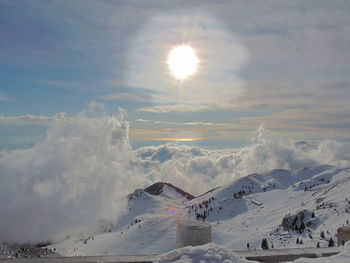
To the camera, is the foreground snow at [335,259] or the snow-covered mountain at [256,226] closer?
the foreground snow at [335,259]

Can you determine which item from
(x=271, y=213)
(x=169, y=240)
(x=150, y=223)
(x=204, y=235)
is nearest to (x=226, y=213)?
(x=271, y=213)

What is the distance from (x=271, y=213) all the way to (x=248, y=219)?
11.5 meters

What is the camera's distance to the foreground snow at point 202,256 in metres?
16.0

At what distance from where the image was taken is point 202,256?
16.1 m

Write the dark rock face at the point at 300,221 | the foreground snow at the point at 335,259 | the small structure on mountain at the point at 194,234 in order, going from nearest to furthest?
the foreground snow at the point at 335,259 → the small structure on mountain at the point at 194,234 → the dark rock face at the point at 300,221

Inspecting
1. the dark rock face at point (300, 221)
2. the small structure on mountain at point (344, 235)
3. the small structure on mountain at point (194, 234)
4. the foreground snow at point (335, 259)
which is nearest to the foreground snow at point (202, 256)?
the foreground snow at point (335, 259)

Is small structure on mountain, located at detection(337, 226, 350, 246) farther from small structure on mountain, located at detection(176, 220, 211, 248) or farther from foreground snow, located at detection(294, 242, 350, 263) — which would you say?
small structure on mountain, located at detection(176, 220, 211, 248)

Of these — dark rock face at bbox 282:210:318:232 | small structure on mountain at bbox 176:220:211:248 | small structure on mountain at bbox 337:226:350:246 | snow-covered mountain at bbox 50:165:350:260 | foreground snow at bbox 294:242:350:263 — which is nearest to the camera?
foreground snow at bbox 294:242:350:263

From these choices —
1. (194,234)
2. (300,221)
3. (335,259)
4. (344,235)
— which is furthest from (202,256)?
(300,221)

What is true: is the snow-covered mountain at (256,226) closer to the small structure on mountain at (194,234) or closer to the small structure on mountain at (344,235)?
the small structure on mountain at (344,235)

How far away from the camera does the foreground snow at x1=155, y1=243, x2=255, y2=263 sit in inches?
631

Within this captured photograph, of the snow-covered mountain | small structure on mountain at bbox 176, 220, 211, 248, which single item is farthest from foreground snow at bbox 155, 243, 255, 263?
the snow-covered mountain

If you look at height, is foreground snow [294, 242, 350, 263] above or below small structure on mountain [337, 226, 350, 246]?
below

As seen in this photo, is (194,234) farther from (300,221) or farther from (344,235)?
(300,221)
